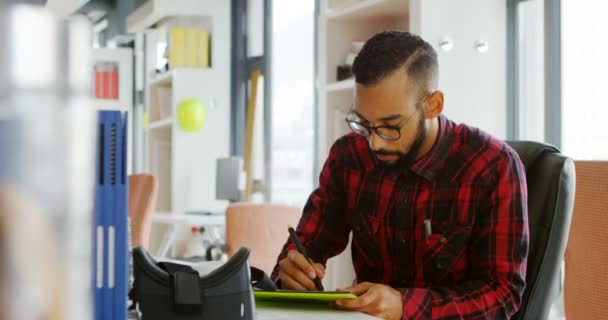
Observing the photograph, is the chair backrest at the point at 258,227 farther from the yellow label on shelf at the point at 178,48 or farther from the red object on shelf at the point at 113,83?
the red object on shelf at the point at 113,83

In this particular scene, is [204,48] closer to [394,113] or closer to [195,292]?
[394,113]

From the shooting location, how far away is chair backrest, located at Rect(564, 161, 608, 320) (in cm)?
161

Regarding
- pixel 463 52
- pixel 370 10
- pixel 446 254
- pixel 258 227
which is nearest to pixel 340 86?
pixel 370 10

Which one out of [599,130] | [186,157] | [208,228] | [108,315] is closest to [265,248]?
[599,130]

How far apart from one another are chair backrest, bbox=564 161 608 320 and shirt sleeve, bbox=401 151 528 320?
0.22m

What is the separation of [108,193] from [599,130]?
2732 millimetres

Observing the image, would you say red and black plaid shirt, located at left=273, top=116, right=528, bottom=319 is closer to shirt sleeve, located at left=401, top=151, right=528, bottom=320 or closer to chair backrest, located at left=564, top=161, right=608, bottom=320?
shirt sleeve, located at left=401, top=151, right=528, bottom=320

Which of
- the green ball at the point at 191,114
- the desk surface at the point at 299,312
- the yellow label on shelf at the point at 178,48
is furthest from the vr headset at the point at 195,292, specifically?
the yellow label on shelf at the point at 178,48

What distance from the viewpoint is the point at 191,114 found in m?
6.61

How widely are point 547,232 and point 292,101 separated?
4.61 meters

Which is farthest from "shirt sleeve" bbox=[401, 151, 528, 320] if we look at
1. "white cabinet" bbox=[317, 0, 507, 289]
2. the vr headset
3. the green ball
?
the green ball

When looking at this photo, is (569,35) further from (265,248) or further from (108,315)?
(108,315)

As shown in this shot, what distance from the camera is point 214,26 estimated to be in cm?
686

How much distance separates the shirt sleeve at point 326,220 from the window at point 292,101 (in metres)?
3.75
